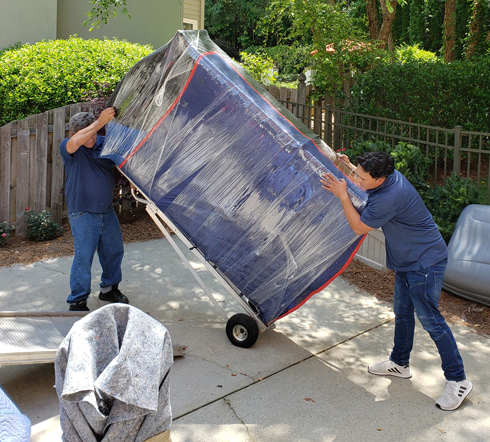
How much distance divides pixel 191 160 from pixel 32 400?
1.86 meters

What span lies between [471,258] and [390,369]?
5.37ft

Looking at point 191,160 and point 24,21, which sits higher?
point 24,21

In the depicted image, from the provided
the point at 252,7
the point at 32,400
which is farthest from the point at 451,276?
the point at 252,7

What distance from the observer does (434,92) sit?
299 inches

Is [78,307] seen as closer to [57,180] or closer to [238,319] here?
[238,319]

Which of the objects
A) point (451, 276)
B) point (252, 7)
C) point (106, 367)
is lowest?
point (451, 276)

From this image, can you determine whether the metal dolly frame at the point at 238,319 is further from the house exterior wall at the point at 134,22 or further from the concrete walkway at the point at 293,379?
the house exterior wall at the point at 134,22

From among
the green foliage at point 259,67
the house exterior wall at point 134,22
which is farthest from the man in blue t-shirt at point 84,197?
the house exterior wall at point 134,22

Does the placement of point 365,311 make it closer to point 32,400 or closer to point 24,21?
point 32,400

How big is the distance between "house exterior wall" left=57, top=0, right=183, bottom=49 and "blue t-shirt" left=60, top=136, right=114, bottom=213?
7647mm

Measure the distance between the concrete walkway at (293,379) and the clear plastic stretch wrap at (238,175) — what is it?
1.54 feet

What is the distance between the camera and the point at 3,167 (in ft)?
20.5

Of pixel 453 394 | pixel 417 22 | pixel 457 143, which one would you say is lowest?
pixel 453 394

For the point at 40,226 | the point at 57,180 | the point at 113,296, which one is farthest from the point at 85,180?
the point at 57,180
